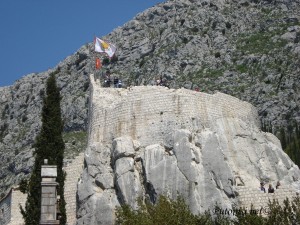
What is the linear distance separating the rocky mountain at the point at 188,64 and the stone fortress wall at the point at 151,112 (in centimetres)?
3084

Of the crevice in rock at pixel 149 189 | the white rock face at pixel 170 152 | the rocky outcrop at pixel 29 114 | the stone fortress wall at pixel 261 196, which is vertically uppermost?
the rocky outcrop at pixel 29 114

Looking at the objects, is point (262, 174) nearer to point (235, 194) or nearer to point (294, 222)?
point (235, 194)

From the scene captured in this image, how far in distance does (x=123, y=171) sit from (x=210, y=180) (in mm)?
5306

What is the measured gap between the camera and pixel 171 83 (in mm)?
79375

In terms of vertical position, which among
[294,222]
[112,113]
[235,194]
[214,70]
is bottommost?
[294,222]

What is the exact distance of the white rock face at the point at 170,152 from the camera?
39.5 meters

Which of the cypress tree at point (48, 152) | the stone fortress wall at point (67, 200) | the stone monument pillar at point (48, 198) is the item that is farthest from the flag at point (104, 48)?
the stone monument pillar at point (48, 198)

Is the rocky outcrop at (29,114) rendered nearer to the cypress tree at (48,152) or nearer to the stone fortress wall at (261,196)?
the cypress tree at (48,152)

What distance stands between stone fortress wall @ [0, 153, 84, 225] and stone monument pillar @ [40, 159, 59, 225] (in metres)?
15.3

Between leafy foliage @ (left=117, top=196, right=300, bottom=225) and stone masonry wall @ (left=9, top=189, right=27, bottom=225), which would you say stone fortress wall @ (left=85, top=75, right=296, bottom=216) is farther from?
leafy foliage @ (left=117, top=196, right=300, bottom=225)

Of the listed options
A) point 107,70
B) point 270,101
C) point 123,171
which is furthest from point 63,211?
point 107,70

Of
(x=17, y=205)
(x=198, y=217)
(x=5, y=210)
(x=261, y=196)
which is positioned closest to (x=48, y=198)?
(x=198, y=217)

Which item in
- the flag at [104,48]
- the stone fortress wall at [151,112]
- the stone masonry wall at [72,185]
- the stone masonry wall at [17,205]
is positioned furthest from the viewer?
the flag at [104,48]

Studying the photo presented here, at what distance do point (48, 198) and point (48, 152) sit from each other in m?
12.9
